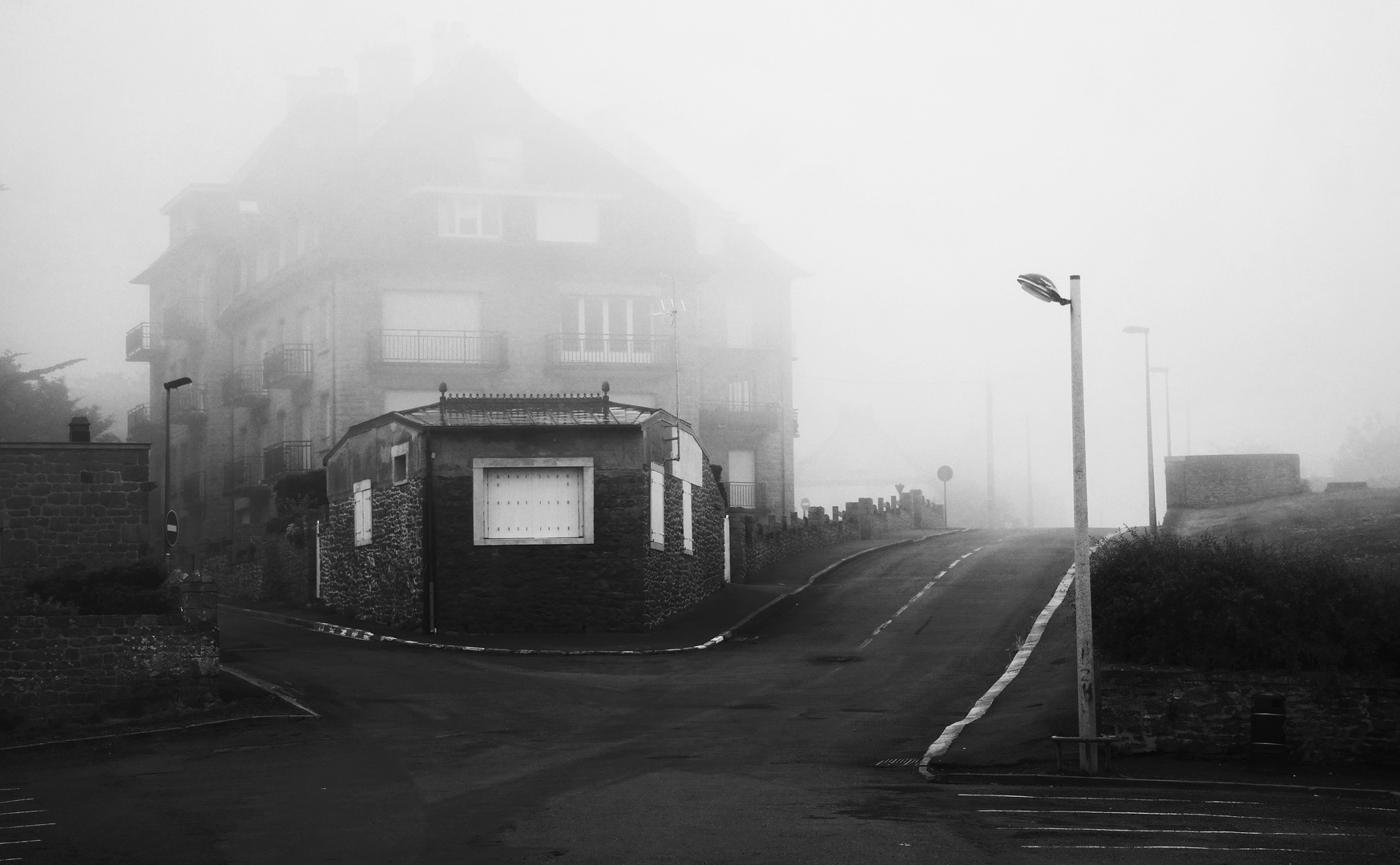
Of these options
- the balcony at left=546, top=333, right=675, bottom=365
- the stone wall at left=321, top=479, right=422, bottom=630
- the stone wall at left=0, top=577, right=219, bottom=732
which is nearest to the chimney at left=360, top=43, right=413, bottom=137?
the balcony at left=546, top=333, right=675, bottom=365

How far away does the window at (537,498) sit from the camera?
105ft

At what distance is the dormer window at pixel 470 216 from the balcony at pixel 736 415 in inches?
474

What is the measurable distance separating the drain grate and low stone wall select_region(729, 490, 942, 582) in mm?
22417

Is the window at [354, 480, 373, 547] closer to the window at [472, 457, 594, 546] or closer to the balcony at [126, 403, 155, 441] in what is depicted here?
the window at [472, 457, 594, 546]

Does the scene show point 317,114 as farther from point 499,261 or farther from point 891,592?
point 891,592

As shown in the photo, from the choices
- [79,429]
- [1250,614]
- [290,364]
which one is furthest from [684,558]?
[290,364]

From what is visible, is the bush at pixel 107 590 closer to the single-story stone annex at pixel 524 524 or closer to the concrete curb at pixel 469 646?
the concrete curb at pixel 469 646

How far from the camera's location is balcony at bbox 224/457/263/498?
56638mm

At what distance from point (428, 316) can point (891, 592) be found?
2313 centimetres

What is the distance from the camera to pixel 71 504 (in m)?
30.3

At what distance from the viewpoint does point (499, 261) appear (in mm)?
52781

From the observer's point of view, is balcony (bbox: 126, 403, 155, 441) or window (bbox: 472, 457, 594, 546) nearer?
window (bbox: 472, 457, 594, 546)

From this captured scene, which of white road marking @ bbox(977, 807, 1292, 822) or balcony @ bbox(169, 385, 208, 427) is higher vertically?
balcony @ bbox(169, 385, 208, 427)

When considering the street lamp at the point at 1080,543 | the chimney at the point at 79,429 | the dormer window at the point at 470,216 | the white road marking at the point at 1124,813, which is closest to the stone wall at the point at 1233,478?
the dormer window at the point at 470,216
